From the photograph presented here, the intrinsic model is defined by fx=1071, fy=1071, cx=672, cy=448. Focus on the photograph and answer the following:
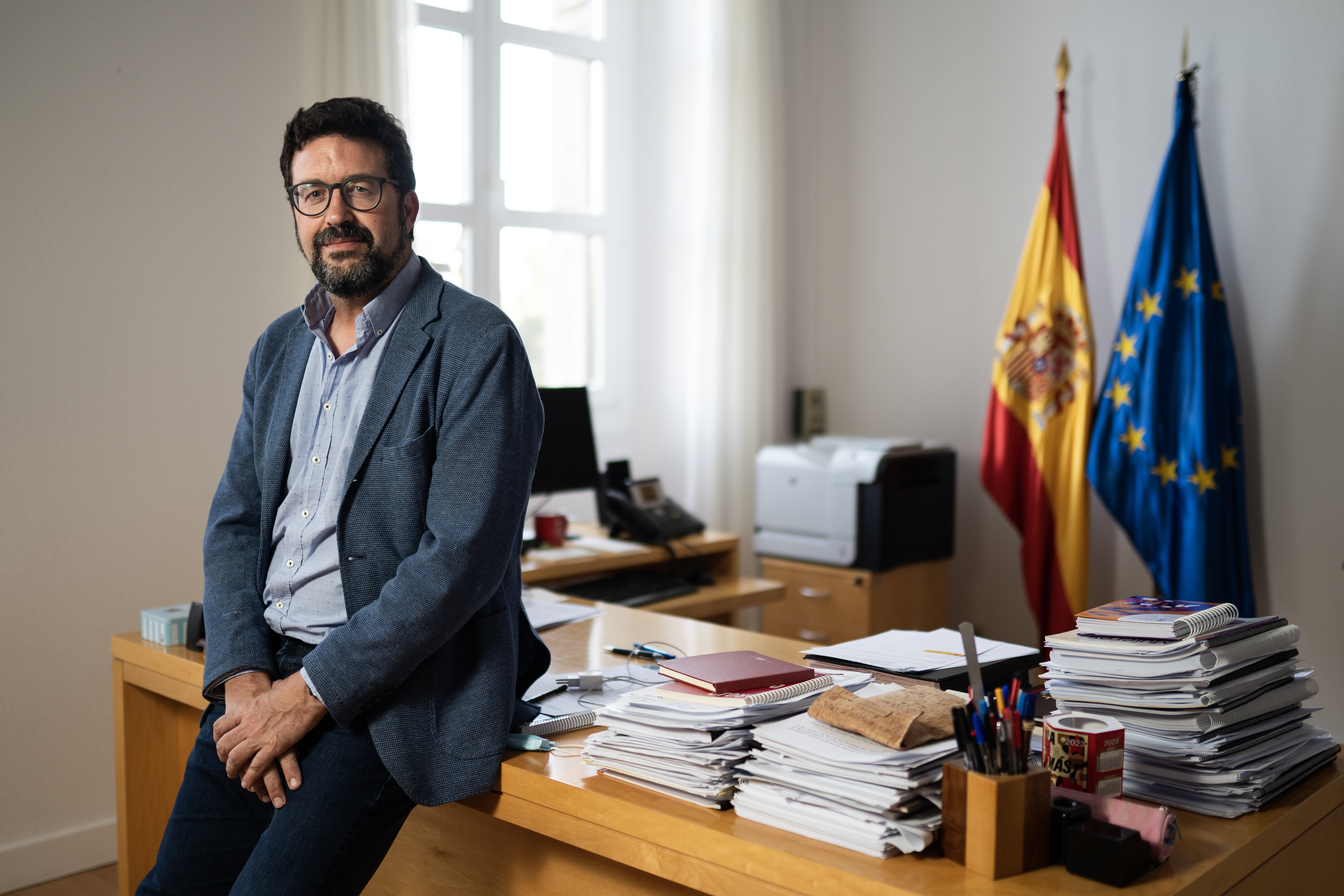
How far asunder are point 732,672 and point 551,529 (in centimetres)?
160

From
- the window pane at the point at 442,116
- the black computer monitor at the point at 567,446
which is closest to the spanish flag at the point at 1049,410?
the black computer monitor at the point at 567,446

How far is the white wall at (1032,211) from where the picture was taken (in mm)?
3156

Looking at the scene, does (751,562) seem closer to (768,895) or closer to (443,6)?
(443,6)

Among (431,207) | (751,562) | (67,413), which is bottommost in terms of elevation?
(751,562)

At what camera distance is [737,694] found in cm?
130

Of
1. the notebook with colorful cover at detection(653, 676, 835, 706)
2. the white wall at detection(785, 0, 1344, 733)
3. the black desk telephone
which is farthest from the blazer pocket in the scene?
the white wall at detection(785, 0, 1344, 733)

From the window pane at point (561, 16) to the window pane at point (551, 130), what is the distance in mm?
92

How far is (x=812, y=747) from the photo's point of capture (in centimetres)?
116

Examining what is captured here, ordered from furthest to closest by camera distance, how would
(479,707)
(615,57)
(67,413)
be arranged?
1. (615,57)
2. (67,413)
3. (479,707)

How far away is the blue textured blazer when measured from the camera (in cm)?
132

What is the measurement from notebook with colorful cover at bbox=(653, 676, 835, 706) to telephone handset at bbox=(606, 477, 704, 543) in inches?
63.5

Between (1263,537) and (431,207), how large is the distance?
2.81 m

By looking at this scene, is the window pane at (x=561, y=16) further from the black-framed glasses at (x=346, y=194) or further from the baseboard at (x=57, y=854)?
the baseboard at (x=57, y=854)

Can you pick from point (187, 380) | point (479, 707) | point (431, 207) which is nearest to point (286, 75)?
point (431, 207)
